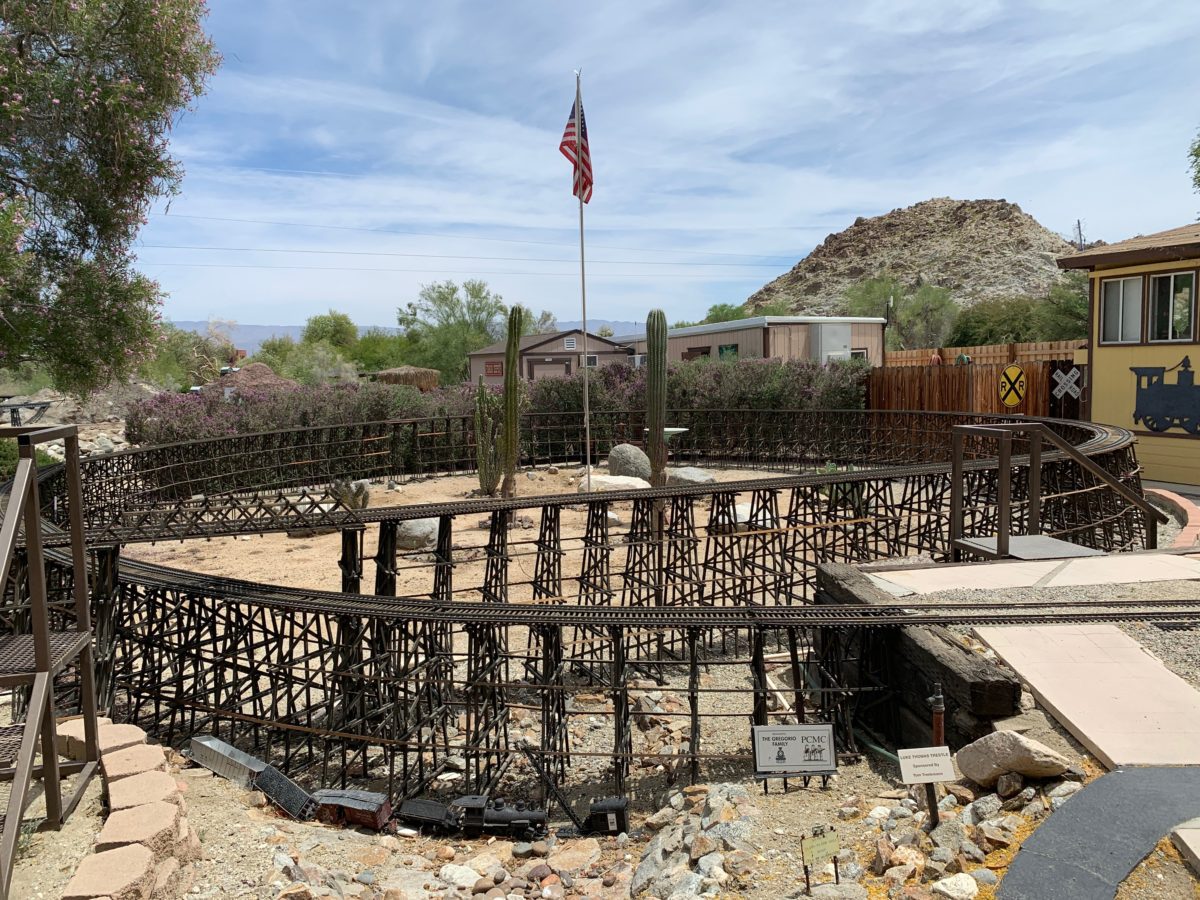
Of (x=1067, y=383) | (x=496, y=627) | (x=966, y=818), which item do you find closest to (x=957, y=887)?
(x=966, y=818)

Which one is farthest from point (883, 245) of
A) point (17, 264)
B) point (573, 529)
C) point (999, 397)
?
point (17, 264)

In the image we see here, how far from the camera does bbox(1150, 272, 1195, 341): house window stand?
1408cm

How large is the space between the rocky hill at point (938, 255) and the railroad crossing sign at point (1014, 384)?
2038 inches

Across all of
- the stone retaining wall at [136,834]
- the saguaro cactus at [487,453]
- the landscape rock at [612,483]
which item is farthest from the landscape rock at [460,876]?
the saguaro cactus at [487,453]

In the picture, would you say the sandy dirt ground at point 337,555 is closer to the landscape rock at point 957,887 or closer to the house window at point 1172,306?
the landscape rock at point 957,887

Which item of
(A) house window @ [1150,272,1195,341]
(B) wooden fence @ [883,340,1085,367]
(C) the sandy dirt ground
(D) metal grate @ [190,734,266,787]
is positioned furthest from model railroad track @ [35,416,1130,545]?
(B) wooden fence @ [883,340,1085,367]

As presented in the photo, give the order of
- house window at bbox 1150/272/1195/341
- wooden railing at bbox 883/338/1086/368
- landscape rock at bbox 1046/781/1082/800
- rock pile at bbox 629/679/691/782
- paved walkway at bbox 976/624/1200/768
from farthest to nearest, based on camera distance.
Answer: wooden railing at bbox 883/338/1086/368 → house window at bbox 1150/272/1195/341 → rock pile at bbox 629/679/691/782 → paved walkway at bbox 976/624/1200/768 → landscape rock at bbox 1046/781/1082/800

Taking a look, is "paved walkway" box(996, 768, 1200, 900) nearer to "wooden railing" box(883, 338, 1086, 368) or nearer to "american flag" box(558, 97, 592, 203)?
"american flag" box(558, 97, 592, 203)

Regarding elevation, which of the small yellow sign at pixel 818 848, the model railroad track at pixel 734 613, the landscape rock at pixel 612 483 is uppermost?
the model railroad track at pixel 734 613

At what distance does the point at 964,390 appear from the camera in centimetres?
1972

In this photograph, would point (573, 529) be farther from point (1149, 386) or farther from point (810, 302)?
point (810, 302)

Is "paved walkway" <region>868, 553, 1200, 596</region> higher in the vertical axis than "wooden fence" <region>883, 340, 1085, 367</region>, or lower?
lower

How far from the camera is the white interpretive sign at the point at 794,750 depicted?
12.2ft

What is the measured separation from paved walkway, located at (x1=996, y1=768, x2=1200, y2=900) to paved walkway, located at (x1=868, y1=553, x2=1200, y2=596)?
237cm
